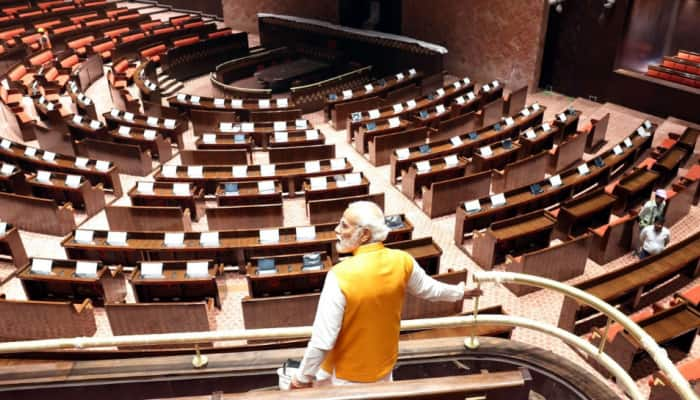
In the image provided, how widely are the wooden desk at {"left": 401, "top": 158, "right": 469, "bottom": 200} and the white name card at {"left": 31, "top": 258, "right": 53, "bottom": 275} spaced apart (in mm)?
4434

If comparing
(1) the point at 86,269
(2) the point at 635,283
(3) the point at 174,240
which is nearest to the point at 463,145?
(2) the point at 635,283

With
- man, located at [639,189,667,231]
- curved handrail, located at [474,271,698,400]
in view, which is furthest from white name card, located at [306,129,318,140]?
curved handrail, located at [474,271,698,400]

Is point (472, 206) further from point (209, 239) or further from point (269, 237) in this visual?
point (209, 239)

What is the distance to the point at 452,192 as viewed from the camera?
285 inches

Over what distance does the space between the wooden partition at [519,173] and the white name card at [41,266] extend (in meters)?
5.49

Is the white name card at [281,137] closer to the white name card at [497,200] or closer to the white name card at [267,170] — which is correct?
the white name card at [267,170]

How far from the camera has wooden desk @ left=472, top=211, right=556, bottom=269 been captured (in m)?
6.11

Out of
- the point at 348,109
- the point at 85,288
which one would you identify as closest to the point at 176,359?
the point at 85,288

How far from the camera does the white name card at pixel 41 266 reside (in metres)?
5.57

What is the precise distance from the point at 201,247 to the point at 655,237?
188 inches

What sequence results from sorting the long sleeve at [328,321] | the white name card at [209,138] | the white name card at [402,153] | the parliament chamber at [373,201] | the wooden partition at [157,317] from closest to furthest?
the long sleeve at [328,321] < the parliament chamber at [373,201] < the wooden partition at [157,317] < the white name card at [402,153] < the white name card at [209,138]

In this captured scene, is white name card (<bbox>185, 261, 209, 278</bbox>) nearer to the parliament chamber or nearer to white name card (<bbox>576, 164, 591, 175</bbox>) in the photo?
the parliament chamber

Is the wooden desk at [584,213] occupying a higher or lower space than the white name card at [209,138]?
lower

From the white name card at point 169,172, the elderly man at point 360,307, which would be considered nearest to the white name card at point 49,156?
the white name card at point 169,172
